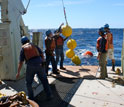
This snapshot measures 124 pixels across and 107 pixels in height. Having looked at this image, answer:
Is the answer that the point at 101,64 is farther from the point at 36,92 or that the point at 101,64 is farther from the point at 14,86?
the point at 14,86

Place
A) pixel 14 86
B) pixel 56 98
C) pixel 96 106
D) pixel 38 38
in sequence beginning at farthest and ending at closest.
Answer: pixel 38 38 < pixel 14 86 < pixel 56 98 < pixel 96 106

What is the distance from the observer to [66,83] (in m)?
7.36

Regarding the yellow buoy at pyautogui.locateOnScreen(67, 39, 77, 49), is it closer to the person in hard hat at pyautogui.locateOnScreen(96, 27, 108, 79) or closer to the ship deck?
the ship deck

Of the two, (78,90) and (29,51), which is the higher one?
(29,51)

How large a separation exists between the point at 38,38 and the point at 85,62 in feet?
27.4

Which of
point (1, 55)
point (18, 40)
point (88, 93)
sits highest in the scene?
point (18, 40)

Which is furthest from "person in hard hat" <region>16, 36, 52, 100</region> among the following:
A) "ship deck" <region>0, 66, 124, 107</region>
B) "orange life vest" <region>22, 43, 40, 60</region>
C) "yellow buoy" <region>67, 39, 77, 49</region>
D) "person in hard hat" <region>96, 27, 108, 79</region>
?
"yellow buoy" <region>67, 39, 77, 49</region>

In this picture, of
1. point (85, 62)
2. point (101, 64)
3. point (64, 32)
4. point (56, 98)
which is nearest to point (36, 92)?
point (56, 98)

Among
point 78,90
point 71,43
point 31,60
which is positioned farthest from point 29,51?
point 71,43

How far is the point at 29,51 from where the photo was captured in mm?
5324

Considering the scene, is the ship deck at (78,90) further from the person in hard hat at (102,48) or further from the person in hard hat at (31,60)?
the person in hard hat at (31,60)

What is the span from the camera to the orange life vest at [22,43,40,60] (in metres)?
5.31

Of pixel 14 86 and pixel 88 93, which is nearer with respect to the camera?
pixel 88 93

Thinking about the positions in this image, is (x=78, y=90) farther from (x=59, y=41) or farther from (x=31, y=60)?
(x=59, y=41)
